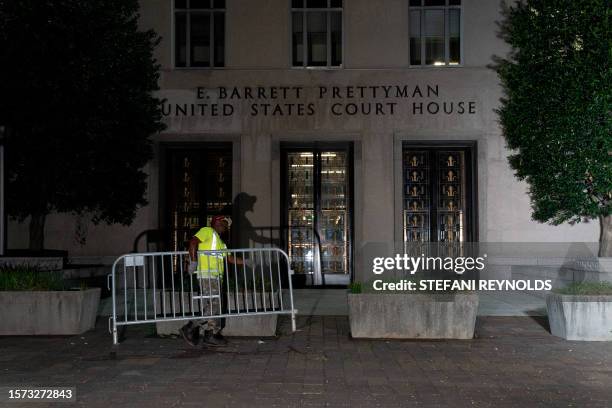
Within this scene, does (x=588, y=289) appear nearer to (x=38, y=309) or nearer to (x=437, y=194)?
(x=437, y=194)

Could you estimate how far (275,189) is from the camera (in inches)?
652

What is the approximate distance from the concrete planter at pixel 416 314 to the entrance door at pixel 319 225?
23.6 feet

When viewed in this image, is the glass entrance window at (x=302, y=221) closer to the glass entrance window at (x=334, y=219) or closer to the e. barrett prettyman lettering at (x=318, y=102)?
the glass entrance window at (x=334, y=219)

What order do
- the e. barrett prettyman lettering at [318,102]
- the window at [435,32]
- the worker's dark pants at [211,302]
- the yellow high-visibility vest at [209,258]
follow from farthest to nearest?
1. the window at [435,32]
2. the e. barrett prettyman lettering at [318,102]
3. the yellow high-visibility vest at [209,258]
4. the worker's dark pants at [211,302]

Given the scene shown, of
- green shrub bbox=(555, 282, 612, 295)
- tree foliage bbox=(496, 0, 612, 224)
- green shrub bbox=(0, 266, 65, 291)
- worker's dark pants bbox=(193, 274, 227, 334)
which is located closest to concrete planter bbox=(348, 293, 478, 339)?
green shrub bbox=(555, 282, 612, 295)

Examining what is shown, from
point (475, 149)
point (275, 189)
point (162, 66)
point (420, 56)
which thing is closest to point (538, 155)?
point (475, 149)

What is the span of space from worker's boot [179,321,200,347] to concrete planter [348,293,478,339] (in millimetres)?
2210

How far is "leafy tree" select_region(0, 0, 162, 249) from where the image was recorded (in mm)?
13062

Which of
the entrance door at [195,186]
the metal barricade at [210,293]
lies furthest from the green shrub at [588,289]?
the entrance door at [195,186]

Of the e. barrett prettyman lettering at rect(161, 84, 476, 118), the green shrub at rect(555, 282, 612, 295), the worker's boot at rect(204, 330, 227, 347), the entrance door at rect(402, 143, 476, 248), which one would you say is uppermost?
the e. barrett prettyman lettering at rect(161, 84, 476, 118)

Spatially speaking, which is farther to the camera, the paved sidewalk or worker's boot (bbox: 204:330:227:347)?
worker's boot (bbox: 204:330:227:347)

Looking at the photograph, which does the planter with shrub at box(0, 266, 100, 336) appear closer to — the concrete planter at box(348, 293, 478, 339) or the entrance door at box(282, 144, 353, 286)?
the concrete planter at box(348, 293, 478, 339)

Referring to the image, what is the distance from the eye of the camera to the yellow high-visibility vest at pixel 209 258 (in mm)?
9492

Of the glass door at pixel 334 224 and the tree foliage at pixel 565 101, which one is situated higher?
the tree foliage at pixel 565 101
